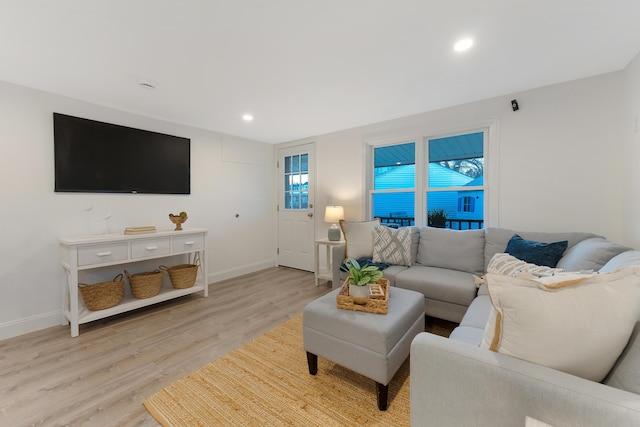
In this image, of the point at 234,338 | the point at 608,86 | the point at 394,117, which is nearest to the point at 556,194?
the point at 608,86

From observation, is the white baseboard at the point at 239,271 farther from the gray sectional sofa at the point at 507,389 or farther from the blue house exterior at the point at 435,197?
the gray sectional sofa at the point at 507,389

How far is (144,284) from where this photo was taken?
2744mm

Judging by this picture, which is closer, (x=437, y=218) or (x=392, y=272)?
(x=392, y=272)

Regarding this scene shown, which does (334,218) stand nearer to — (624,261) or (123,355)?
(123,355)

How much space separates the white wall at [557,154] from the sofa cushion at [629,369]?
1795 millimetres

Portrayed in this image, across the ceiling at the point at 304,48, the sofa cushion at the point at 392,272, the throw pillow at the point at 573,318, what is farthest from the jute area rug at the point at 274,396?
the ceiling at the point at 304,48

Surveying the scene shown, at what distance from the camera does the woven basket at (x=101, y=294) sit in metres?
2.40

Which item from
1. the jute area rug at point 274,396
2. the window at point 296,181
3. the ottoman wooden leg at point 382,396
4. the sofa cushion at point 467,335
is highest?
the window at point 296,181

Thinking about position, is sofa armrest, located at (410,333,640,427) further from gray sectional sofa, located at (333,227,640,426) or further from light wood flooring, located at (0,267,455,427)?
light wood flooring, located at (0,267,455,427)

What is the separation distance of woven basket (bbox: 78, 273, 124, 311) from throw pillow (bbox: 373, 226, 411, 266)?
272cm

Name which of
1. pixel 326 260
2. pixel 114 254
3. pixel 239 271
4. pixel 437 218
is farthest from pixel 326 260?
pixel 114 254

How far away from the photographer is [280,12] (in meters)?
1.48

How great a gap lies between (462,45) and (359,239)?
2.07 m

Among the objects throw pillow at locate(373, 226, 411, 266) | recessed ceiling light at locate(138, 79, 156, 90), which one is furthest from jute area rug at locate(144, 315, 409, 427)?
recessed ceiling light at locate(138, 79, 156, 90)
